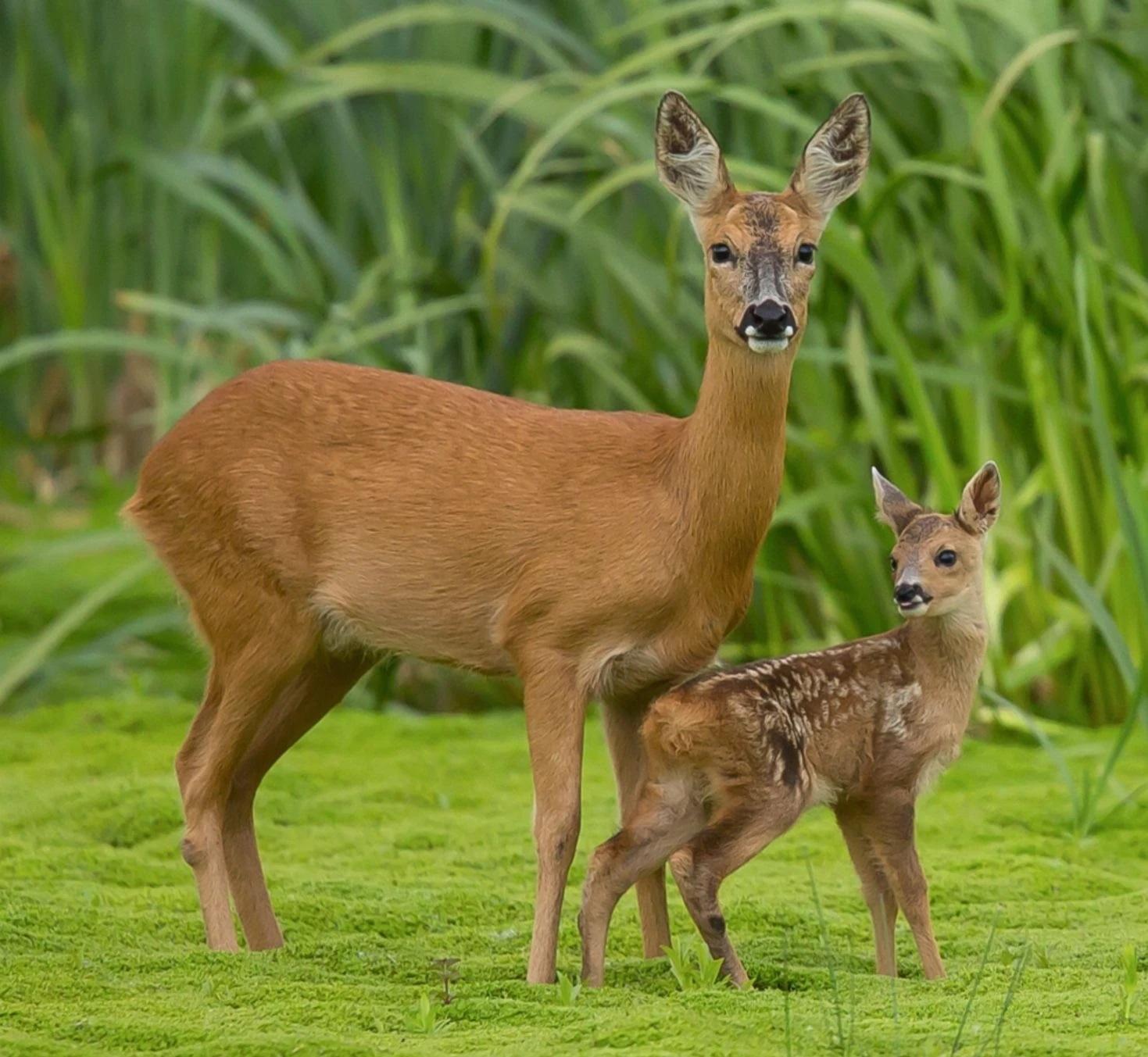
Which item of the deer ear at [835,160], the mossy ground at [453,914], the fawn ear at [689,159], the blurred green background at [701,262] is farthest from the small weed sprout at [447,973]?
the blurred green background at [701,262]

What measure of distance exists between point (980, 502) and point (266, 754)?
1861 mm

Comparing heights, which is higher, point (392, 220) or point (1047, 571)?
point (392, 220)

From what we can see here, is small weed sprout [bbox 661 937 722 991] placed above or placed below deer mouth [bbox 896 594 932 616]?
below

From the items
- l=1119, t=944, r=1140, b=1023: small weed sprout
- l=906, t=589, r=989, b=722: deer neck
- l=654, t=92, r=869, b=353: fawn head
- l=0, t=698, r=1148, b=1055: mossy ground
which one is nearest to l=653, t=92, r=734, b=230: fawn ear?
l=654, t=92, r=869, b=353: fawn head

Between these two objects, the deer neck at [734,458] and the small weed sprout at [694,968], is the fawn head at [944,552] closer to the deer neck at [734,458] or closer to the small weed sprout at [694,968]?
the deer neck at [734,458]

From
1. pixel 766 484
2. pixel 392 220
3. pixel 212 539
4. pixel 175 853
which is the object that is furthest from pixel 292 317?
pixel 766 484

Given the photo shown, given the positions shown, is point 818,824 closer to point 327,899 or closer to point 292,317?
point 327,899

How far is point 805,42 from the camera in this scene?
7965mm

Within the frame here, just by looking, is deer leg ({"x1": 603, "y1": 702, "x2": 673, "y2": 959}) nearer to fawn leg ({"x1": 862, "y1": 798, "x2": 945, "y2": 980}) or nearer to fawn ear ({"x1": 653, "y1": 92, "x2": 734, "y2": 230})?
fawn leg ({"x1": 862, "y1": 798, "x2": 945, "y2": 980})

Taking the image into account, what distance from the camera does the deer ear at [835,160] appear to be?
16.7ft

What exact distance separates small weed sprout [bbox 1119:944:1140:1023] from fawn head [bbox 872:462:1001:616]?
0.91m

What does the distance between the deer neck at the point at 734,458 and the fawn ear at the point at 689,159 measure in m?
0.35

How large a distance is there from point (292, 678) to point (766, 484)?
1219mm

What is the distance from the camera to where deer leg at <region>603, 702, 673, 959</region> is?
5113mm
